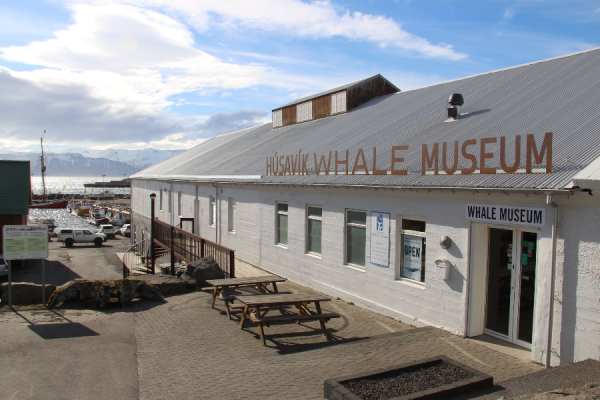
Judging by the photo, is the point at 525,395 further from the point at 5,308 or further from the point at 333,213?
the point at 5,308

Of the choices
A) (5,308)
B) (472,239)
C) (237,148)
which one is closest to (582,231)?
(472,239)

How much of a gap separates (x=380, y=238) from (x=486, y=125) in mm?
3397

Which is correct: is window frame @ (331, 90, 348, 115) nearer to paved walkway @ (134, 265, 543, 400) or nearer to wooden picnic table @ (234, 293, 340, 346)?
paved walkway @ (134, 265, 543, 400)

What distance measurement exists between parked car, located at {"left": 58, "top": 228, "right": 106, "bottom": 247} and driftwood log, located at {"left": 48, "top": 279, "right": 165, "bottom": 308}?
4257 centimetres

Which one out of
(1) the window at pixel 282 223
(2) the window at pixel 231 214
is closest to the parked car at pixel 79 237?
(2) the window at pixel 231 214

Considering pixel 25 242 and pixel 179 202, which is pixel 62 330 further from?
pixel 179 202

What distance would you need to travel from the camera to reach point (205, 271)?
1298 cm

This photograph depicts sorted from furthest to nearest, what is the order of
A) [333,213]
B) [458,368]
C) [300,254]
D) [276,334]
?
[300,254] < [333,213] < [276,334] < [458,368]

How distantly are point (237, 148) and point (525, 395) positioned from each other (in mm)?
22374

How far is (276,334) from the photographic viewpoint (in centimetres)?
877

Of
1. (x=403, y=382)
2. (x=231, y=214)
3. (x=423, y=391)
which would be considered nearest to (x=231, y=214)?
(x=231, y=214)

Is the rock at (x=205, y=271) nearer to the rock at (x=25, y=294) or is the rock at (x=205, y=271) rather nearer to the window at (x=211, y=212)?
the rock at (x=25, y=294)

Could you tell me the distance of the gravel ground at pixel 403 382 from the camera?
5.45 m

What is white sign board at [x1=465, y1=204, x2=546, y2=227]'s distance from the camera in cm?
697
